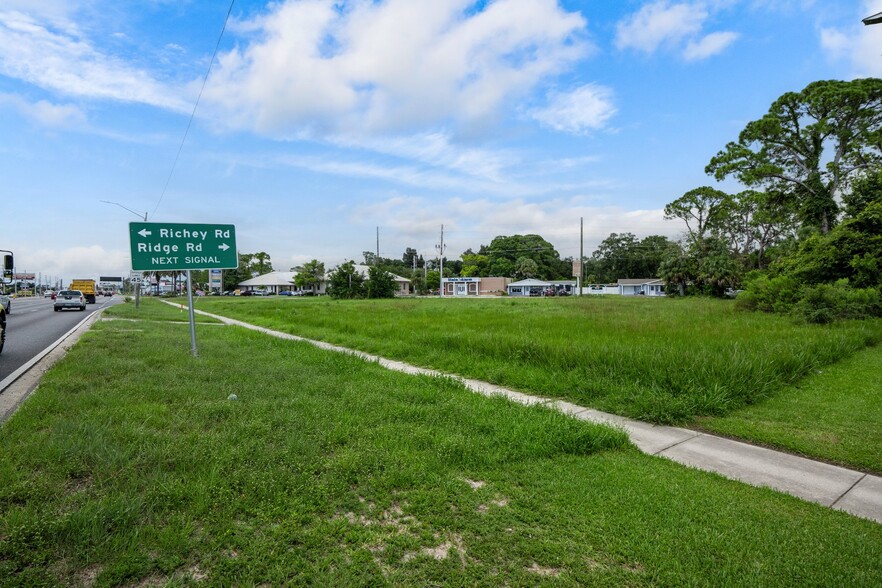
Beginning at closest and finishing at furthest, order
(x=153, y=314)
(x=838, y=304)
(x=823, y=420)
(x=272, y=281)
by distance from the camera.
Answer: (x=823, y=420) < (x=838, y=304) < (x=153, y=314) < (x=272, y=281)

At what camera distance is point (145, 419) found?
17.1 ft

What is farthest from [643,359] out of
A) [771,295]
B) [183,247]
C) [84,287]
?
[84,287]

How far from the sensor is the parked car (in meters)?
31.6

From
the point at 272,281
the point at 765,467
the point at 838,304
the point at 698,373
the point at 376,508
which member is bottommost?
the point at 765,467

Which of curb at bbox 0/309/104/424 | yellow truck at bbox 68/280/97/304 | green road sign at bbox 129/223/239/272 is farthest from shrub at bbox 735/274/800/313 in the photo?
yellow truck at bbox 68/280/97/304

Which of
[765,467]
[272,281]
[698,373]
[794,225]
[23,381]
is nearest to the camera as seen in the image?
[765,467]

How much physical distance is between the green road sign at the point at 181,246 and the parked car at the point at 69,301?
29.1 m

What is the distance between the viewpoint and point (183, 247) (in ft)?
35.1

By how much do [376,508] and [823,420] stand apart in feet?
19.4

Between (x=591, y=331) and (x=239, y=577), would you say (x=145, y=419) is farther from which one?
(x=591, y=331)

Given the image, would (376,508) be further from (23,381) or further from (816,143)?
(816,143)

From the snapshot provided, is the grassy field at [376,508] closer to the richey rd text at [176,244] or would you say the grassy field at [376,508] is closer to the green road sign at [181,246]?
the green road sign at [181,246]

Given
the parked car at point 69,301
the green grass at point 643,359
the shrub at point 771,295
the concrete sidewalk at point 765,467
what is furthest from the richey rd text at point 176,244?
the parked car at point 69,301

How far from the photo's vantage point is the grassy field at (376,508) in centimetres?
267
